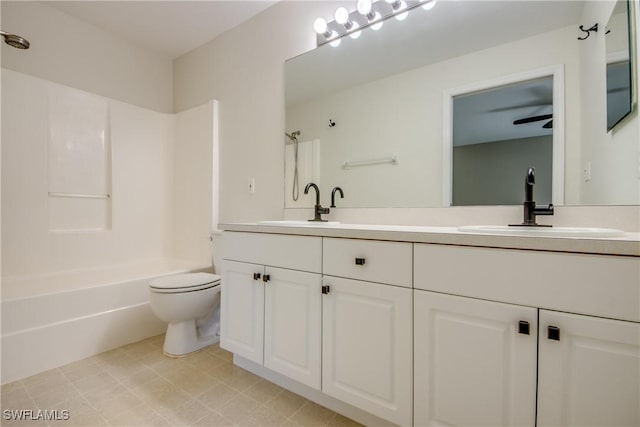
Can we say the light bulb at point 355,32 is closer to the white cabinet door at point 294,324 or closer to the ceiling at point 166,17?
the ceiling at point 166,17

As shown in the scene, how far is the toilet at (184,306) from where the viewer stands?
1.76 metres

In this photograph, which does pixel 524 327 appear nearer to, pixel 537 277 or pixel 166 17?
pixel 537 277

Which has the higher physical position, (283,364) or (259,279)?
(259,279)

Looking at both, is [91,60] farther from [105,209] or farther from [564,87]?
[564,87]

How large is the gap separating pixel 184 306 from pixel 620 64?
2.33m

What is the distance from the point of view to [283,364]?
1.36 metres

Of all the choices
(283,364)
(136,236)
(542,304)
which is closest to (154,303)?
(283,364)

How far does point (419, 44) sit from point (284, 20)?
1.04 m

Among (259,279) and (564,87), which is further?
(259,279)

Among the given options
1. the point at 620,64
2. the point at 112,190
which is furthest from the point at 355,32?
the point at 112,190

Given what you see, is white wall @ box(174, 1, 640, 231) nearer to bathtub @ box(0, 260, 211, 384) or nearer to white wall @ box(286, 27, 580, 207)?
white wall @ box(286, 27, 580, 207)

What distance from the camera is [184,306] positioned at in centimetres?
179

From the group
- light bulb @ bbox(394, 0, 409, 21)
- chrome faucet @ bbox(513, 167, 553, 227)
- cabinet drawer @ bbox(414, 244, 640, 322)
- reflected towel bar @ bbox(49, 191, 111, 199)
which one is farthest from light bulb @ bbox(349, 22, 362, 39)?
reflected towel bar @ bbox(49, 191, 111, 199)

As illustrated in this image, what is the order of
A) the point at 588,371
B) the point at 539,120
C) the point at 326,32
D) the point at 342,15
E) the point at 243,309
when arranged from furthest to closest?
1. the point at 326,32
2. the point at 342,15
3. the point at 243,309
4. the point at 539,120
5. the point at 588,371
